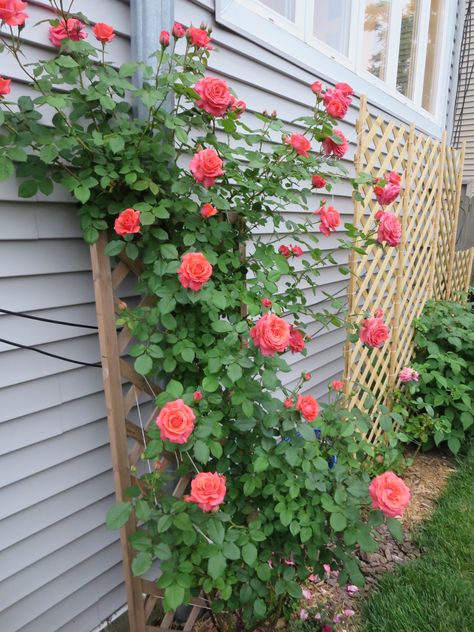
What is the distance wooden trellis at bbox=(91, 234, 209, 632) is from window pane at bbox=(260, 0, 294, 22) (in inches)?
63.2

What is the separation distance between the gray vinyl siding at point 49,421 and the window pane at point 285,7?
1.11 metres

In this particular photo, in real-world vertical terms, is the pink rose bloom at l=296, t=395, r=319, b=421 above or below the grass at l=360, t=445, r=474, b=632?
above

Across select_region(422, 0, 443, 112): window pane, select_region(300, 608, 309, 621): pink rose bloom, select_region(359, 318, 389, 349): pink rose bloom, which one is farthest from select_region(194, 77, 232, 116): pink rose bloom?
select_region(422, 0, 443, 112): window pane

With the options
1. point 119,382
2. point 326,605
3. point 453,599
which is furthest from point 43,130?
point 453,599

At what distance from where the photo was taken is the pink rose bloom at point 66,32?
3.72ft

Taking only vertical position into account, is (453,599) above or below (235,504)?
below

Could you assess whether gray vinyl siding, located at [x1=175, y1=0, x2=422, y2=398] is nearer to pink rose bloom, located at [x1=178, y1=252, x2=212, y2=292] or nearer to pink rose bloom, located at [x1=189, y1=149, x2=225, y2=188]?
pink rose bloom, located at [x1=189, y1=149, x2=225, y2=188]

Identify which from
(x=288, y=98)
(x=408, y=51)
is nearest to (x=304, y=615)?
(x=288, y=98)

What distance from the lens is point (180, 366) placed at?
138 cm

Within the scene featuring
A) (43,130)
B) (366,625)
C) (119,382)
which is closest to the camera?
(43,130)

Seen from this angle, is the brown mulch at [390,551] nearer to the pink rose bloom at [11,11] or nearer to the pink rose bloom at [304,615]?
the pink rose bloom at [304,615]

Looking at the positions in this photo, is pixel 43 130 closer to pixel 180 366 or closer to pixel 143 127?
pixel 143 127

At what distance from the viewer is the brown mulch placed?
186 cm

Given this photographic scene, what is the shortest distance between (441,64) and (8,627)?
17.6 ft
